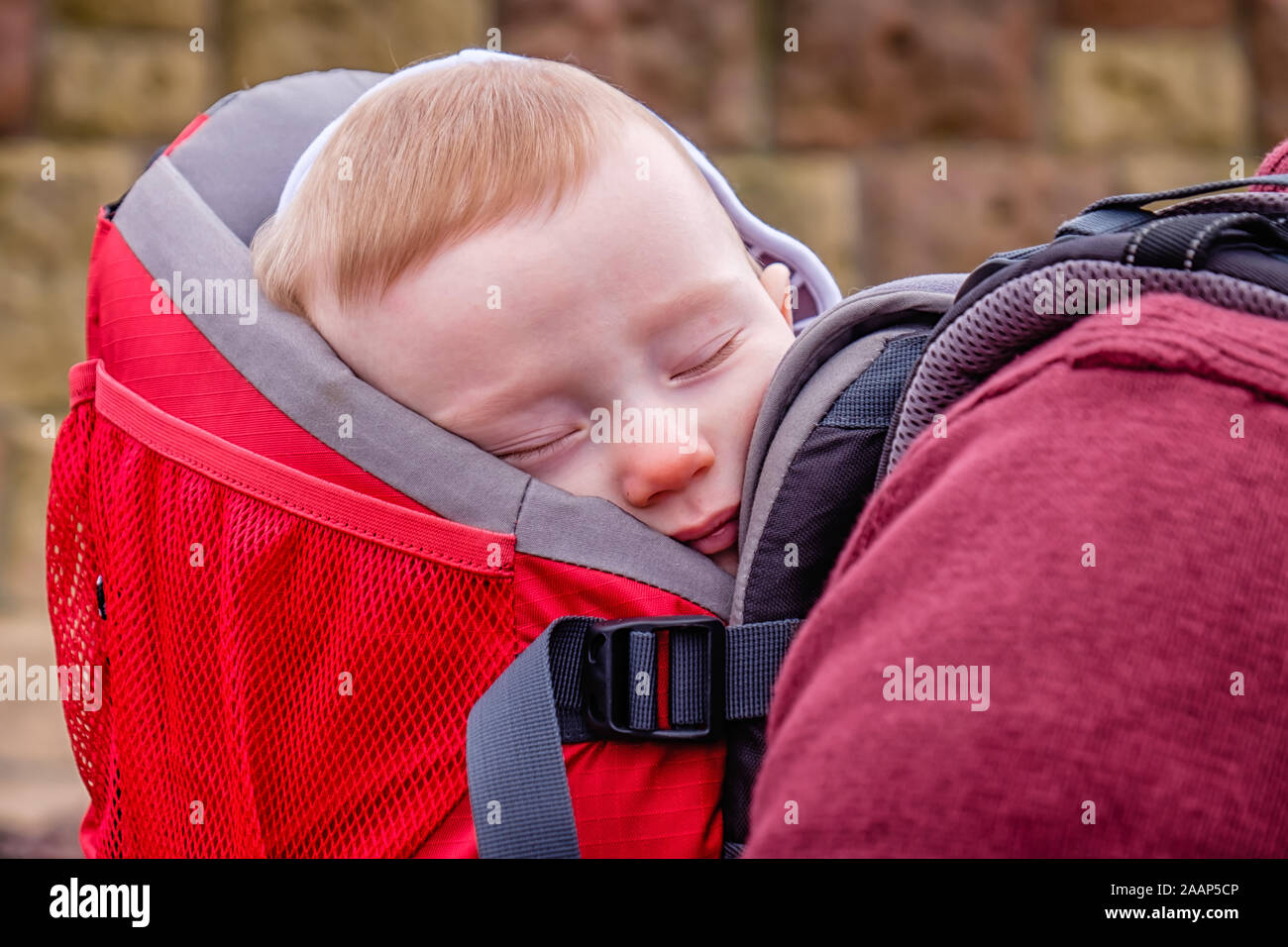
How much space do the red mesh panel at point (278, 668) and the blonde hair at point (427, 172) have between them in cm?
16

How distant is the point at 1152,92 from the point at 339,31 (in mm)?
1410

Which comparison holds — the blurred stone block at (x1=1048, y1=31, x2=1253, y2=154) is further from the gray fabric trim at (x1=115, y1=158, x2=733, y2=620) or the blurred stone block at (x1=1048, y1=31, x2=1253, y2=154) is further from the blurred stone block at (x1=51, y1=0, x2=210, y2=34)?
the gray fabric trim at (x1=115, y1=158, x2=733, y2=620)

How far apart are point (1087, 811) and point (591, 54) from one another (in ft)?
5.91

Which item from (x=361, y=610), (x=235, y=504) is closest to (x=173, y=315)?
(x=235, y=504)

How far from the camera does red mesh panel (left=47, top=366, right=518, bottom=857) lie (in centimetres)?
66

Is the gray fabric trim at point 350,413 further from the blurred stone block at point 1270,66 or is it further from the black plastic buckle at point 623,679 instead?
the blurred stone block at point 1270,66

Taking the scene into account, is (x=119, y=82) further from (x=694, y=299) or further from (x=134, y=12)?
(x=694, y=299)

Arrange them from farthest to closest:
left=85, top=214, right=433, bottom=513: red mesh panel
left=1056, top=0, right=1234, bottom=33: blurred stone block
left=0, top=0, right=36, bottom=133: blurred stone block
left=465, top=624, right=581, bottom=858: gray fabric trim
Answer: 1. left=1056, top=0, right=1234, bottom=33: blurred stone block
2. left=0, top=0, right=36, bottom=133: blurred stone block
3. left=85, top=214, right=433, bottom=513: red mesh panel
4. left=465, top=624, right=581, bottom=858: gray fabric trim

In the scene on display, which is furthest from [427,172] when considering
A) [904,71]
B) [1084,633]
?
[904,71]

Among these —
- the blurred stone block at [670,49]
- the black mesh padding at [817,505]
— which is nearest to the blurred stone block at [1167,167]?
the blurred stone block at [670,49]

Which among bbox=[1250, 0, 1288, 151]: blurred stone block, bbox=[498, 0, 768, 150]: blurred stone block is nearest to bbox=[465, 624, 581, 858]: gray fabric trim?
bbox=[498, 0, 768, 150]: blurred stone block

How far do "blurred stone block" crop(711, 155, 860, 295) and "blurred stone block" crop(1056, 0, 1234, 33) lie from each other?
0.46 meters

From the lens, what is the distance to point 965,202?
2074 mm
